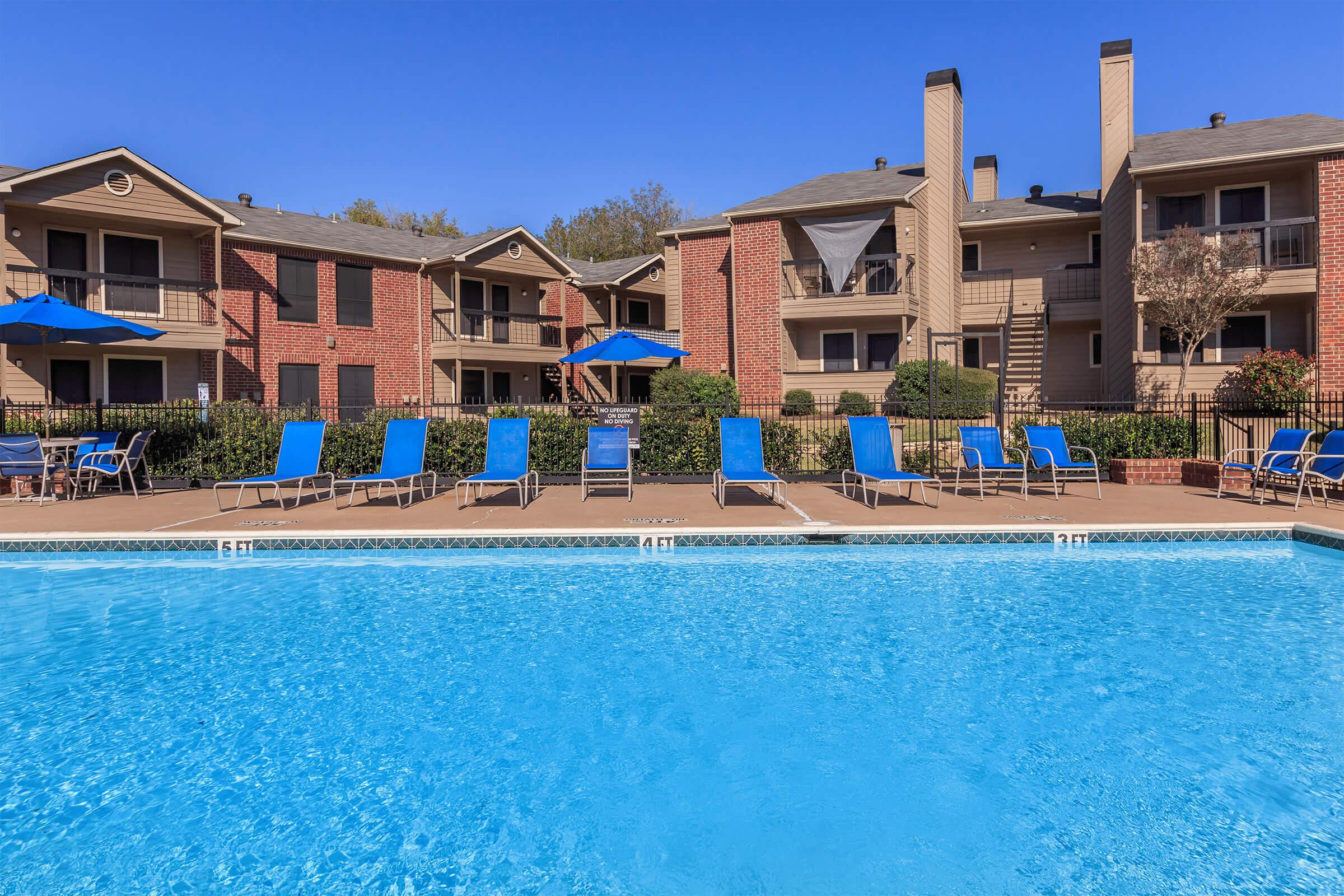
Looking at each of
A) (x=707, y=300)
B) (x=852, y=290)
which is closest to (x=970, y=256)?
(x=852, y=290)

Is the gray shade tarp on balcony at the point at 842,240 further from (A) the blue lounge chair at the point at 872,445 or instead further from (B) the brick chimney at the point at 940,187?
(A) the blue lounge chair at the point at 872,445

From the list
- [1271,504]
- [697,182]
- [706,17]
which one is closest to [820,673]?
[1271,504]

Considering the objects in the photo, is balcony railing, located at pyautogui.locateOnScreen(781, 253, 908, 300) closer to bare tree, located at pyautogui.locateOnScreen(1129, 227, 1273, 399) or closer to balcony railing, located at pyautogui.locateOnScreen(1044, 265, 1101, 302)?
balcony railing, located at pyautogui.locateOnScreen(1044, 265, 1101, 302)

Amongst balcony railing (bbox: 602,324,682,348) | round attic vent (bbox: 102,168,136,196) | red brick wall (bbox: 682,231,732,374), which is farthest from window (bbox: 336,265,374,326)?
red brick wall (bbox: 682,231,732,374)

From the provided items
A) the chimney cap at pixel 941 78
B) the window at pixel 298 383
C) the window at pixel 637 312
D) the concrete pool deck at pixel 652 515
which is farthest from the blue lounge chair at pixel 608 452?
the window at pixel 637 312

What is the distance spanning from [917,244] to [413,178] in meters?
24.4

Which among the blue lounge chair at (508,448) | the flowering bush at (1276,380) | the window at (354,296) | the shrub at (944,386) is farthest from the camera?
the window at (354,296)

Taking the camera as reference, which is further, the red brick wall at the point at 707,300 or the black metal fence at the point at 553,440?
the red brick wall at the point at 707,300

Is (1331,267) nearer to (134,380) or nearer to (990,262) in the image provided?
(990,262)

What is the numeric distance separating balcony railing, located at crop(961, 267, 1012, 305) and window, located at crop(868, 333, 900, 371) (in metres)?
3.46

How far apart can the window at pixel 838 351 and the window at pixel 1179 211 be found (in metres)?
8.59

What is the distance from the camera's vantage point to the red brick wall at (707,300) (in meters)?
24.4

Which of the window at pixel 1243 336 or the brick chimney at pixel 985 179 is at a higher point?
the brick chimney at pixel 985 179

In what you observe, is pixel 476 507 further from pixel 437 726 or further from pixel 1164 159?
pixel 1164 159
